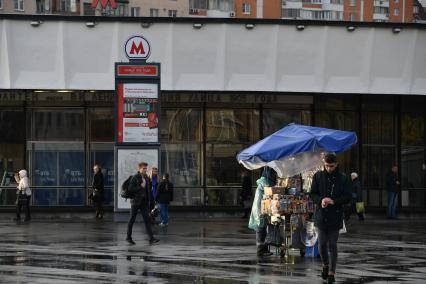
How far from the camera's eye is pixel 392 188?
34656mm

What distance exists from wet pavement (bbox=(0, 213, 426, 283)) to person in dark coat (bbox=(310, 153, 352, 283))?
24.9 inches

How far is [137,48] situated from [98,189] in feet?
17.8

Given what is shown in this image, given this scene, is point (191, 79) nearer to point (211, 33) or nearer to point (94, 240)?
point (211, 33)

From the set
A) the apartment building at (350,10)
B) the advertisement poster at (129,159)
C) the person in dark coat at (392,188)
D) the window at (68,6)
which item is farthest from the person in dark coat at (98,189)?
the apartment building at (350,10)

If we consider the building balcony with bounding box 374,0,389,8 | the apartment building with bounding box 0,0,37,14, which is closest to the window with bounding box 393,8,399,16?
the building balcony with bounding box 374,0,389,8

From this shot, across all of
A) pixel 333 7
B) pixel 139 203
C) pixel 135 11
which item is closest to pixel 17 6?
pixel 135 11

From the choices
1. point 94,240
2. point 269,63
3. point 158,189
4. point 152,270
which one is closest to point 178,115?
point 269,63

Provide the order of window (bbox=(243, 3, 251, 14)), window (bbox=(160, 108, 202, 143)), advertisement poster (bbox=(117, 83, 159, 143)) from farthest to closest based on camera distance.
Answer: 1. window (bbox=(243, 3, 251, 14))
2. window (bbox=(160, 108, 202, 143))
3. advertisement poster (bbox=(117, 83, 159, 143))

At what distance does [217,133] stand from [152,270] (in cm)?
2040

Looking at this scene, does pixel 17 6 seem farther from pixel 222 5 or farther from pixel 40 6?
pixel 222 5

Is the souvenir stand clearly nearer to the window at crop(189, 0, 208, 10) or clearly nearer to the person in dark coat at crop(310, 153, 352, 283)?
the person in dark coat at crop(310, 153, 352, 283)

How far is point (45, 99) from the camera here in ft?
116

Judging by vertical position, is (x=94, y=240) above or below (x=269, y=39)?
below

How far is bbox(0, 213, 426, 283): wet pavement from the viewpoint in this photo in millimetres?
14789
